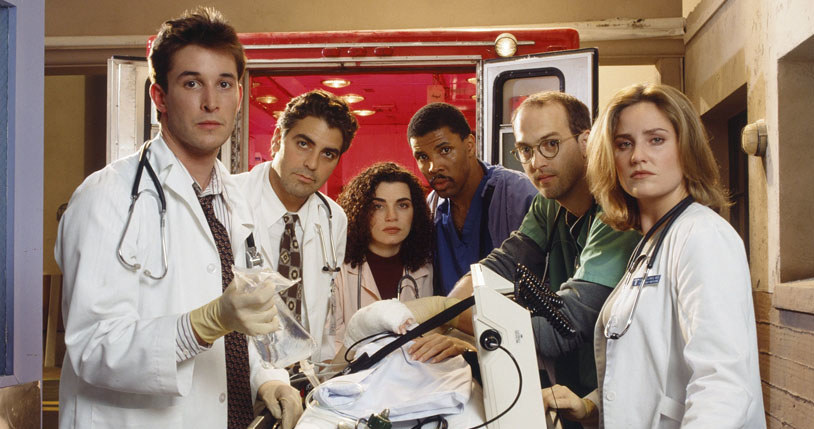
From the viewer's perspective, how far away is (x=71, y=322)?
1.56 m

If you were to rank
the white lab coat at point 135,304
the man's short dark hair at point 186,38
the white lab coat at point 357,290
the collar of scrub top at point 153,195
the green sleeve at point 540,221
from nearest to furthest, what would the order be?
the white lab coat at point 135,304
the collar of scrub top at point 153,195
the man's short dark hair at point 186,38
the green sleeve at point 540,221
the white lab coat at point 357,290

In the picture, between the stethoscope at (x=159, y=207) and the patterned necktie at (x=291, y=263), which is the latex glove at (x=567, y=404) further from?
the patterned necktie at (x=291, y=263)

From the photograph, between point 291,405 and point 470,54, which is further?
point 470,54

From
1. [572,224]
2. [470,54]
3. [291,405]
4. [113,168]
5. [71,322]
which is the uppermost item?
[470,54]

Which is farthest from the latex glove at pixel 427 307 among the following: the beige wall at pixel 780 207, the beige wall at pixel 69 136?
the beige wall at pixel 69 136

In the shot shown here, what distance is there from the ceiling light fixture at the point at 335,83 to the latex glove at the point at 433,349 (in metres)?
4.53

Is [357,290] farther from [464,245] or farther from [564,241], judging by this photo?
[564,241]

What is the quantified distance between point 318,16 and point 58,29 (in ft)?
9.28

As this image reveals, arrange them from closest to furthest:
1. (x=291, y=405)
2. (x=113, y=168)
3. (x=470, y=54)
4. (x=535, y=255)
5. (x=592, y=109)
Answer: (x=113, y=168) → (x=291, y=405) → (x=535, y=255) → (x=592, y=109) → (x=470, y=54)

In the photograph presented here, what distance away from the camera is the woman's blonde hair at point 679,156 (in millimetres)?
1707

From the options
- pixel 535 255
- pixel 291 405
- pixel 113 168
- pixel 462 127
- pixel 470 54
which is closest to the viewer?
pixel 113 168

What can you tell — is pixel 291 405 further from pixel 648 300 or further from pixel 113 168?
pixel 648 300

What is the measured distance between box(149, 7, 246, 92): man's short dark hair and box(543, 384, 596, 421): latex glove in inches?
56.1

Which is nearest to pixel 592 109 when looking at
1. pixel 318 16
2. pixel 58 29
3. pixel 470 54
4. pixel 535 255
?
pixel 470 54
